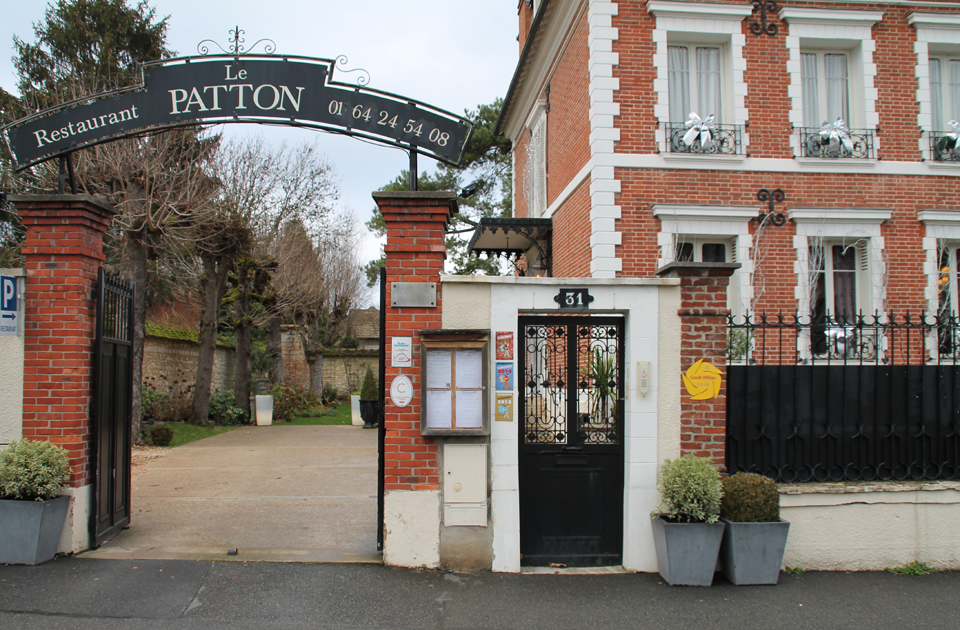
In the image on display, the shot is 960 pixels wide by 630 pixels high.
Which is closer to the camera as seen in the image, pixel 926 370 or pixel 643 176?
pixel 926 370

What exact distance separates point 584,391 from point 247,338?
52.5ft

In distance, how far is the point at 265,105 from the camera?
19.6ft

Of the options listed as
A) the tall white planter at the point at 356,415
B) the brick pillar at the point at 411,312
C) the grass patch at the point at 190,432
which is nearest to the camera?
the brick pillar at the point at 411,312

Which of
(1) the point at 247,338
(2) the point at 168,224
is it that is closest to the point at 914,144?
(2) the point at 168,224

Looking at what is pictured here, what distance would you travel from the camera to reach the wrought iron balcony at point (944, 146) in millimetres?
11078

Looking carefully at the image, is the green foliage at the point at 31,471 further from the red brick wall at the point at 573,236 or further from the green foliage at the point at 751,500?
the red brick wall at the point at 573,236

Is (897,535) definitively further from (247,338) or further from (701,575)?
(247,338)

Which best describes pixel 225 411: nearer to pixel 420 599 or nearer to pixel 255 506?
pixel 255 506

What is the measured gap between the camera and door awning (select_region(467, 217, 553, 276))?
1289cm

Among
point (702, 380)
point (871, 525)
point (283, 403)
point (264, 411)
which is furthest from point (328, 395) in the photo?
point (871, 525)

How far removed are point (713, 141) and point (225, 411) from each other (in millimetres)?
14598

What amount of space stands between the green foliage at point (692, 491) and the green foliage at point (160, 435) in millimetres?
10914

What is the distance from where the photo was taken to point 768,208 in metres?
10.7

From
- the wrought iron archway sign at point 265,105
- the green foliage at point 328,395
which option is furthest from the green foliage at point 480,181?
the wrought iron archway sign at point 265,105
